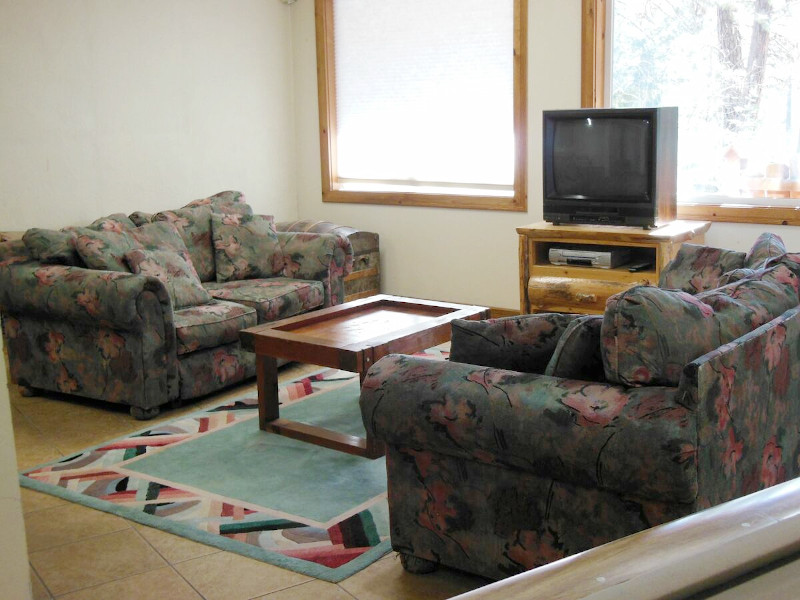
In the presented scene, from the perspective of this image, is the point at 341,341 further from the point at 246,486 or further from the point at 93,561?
the point at 93,561

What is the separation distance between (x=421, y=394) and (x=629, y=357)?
0.56 m

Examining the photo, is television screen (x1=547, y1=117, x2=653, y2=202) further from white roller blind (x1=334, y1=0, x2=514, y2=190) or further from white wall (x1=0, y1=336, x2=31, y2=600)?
white wall (x1=0, y1=336, x2=31, y2=600)

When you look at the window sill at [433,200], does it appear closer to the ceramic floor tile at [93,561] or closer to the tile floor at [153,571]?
the tile floor at [153,571]

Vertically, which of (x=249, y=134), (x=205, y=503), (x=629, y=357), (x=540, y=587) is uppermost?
(x=249, y=134)

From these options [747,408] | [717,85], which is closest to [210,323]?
[747,408]

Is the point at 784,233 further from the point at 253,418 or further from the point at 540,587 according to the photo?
the point at 540,587

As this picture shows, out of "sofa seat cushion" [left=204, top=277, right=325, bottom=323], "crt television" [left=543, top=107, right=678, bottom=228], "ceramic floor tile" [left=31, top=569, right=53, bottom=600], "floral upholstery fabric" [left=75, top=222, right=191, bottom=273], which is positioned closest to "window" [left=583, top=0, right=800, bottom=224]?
"crt television" [left=543, top=107, right=678, bottom=228]

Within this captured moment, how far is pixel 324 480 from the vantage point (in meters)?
3.42

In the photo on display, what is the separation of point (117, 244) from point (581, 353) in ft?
9.60

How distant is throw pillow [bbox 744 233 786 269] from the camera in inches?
125

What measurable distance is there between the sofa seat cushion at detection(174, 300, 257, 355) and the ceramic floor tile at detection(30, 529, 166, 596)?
4.48 feet

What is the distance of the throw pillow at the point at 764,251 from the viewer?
3164 mm

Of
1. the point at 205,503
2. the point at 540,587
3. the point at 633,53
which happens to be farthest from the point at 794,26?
the point at 540,587

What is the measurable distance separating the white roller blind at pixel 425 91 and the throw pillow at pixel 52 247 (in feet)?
8.24
